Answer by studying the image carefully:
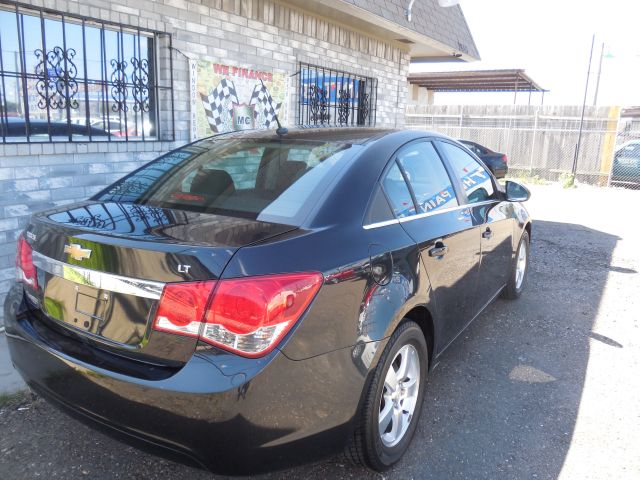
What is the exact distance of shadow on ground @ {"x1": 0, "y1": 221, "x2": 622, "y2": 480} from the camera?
2543 millimetres

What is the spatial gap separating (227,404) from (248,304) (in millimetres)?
349

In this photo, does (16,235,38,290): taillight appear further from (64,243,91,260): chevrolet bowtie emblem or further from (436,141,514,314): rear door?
(436,141,514,314): rear door

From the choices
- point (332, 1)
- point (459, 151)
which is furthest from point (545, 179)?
point (459, 151)

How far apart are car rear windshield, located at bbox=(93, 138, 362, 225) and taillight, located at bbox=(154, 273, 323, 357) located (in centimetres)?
44

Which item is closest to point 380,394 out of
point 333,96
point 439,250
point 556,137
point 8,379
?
point 439,250

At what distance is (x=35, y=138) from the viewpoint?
443 centimetres

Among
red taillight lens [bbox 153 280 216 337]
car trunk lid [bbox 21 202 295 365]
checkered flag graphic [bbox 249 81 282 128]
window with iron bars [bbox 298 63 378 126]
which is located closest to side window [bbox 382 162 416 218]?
car trunk lid [bbox 21 202 295 365]

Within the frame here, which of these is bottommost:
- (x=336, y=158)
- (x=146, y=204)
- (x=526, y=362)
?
(x=526, y=362)

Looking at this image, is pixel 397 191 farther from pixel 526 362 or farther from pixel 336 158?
pixel 526 362

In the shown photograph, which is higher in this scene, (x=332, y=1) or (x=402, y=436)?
(x=332, y=1)

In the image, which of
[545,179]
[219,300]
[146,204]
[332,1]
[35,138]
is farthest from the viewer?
[545,179]

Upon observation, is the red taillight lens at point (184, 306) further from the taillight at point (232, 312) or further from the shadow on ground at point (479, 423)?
the shadow on ground at point (479, 423)

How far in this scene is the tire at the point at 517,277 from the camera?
476 cm

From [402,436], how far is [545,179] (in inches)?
647
